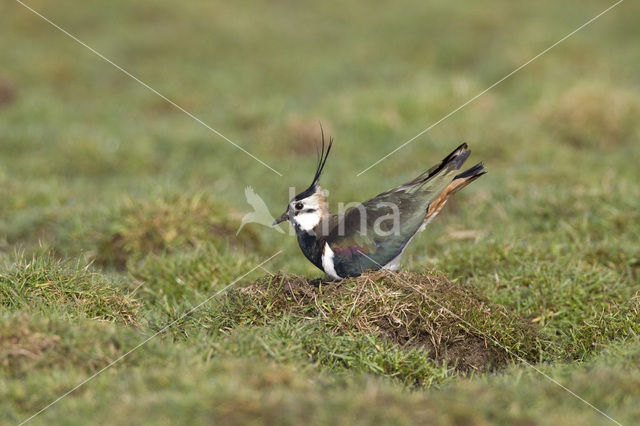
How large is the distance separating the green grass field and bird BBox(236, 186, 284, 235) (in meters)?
0.09

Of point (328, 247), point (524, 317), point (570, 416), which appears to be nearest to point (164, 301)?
point (328, 247)

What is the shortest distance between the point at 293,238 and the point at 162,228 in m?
1.15

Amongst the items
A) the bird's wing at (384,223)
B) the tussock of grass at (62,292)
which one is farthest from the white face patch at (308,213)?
the tussock of grass at (62,292)

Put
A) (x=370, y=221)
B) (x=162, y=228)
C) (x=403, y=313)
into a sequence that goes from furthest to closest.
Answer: (x=162, y=228) → (x=370, y=221) → (x=403, y=313)

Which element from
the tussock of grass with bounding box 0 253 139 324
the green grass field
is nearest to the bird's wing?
the green grass field

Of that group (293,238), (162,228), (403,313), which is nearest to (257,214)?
(293,238)

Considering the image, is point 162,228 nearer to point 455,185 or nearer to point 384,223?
point 384,223

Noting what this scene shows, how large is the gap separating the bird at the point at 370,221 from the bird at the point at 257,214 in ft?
4.23

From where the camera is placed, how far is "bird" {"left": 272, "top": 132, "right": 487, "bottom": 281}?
4156 millimetres

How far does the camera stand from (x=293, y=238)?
6.20 metres

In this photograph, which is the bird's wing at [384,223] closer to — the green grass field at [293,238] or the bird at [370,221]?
the bird at [370,221]

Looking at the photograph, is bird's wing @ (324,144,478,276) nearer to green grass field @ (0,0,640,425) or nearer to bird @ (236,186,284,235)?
green grass field @ (0,0,640,425)

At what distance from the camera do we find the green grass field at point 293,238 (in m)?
3.02

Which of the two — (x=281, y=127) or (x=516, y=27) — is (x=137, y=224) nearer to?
(x=281, y=127)
